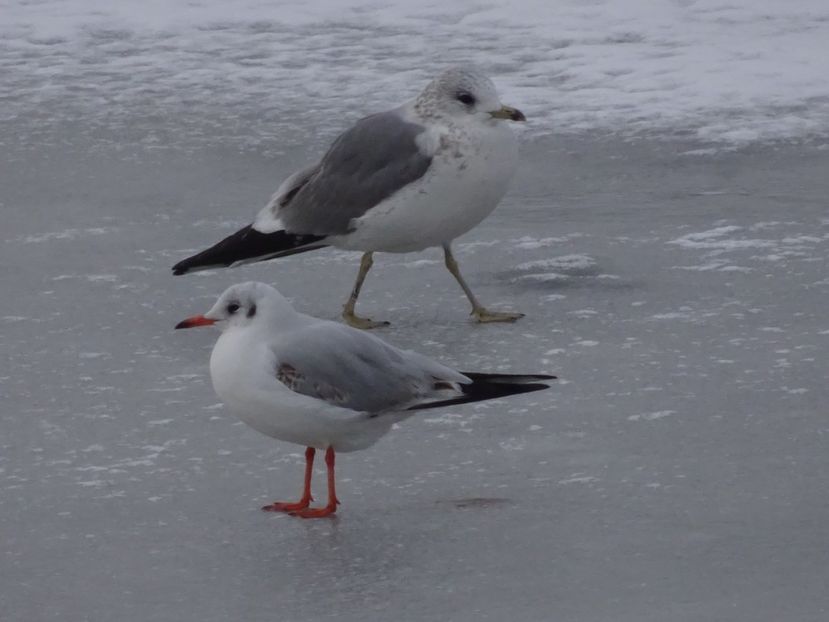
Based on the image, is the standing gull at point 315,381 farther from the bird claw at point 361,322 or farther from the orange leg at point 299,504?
the bird claw at point 361,322

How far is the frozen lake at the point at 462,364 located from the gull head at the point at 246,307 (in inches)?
16.8

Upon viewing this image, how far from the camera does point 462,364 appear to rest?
5832mm

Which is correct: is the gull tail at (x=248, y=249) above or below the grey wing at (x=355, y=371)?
below

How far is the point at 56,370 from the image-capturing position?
567 centimetres

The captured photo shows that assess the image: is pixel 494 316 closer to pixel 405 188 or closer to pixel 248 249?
pixel 405 188

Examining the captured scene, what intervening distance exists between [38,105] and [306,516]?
501 centimetres

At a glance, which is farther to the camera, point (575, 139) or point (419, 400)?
point (575, 139)

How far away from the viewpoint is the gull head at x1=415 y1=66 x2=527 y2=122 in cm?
636

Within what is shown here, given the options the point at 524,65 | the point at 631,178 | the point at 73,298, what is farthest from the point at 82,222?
the point at 524,65

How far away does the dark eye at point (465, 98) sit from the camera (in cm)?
636

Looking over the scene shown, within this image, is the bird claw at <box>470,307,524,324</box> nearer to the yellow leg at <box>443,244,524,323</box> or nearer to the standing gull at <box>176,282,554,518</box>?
the yellow leg at <box>443,244,524,323</box>

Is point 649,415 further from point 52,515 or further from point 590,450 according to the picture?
point 52,515

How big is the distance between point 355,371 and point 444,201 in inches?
67.2

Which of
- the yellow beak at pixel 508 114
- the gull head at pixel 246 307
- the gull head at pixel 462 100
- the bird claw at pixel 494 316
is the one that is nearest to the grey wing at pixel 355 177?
the gull head at pixel 462 100
